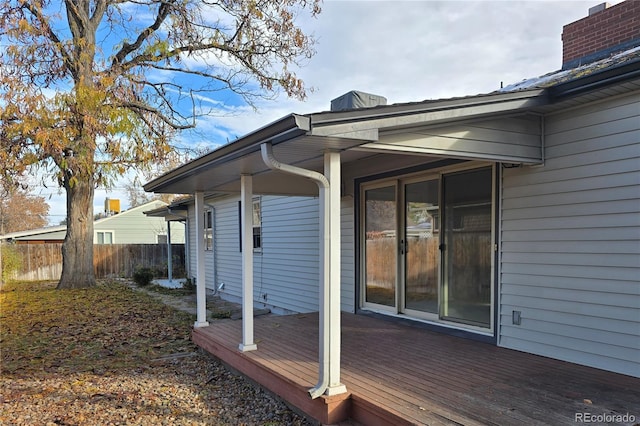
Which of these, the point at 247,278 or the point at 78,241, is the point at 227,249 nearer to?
the point at 78,241

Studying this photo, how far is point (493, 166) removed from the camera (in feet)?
14.1

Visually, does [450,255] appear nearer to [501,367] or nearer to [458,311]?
[458,311]

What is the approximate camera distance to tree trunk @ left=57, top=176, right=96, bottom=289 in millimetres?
11570

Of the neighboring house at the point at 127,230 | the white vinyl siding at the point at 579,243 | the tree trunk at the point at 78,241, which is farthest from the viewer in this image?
the neighboring house at the point at 127,230

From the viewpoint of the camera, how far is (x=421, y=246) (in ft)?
17.0

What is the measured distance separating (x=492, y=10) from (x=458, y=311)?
16.6 ft

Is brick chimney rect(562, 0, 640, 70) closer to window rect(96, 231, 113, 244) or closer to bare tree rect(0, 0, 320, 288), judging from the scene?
bare tree rect(0, 0, 320, 288)

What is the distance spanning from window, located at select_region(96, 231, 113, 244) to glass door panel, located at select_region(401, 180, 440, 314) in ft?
78.3

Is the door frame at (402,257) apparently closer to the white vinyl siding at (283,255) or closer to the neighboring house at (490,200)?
the neighboring house at (490,200)

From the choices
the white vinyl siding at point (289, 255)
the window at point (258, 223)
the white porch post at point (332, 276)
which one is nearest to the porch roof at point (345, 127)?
the white porch post at point (332, 276)

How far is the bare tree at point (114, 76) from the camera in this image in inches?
368

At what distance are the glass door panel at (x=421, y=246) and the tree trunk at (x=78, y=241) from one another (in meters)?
9.69

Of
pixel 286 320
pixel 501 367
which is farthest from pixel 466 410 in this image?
pixel 286 320

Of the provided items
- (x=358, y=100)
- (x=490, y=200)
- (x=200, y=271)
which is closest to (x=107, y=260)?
(x=200, y=271)
